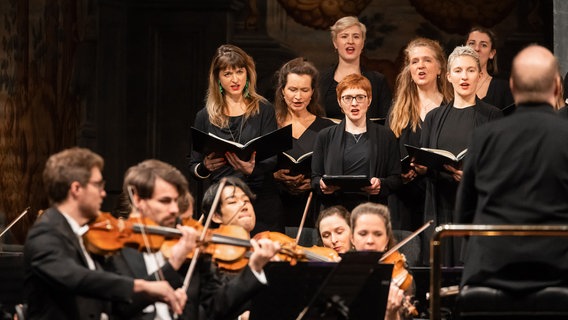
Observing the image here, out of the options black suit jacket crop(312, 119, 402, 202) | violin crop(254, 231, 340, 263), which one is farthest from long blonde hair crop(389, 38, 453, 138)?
violin crop(254, 231, 340, 263)

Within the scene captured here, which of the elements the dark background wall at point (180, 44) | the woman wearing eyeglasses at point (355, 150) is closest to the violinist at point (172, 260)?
the woman wearing eyeglasses at point (355, 150)

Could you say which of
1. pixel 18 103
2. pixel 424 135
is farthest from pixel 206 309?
pixel 18 103

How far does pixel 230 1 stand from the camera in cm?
1212

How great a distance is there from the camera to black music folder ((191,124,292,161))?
7.74 metres

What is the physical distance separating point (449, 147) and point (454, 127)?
0.40 ft

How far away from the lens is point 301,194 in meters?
8.60

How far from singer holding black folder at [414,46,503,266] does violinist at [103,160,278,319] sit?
7.23 feet

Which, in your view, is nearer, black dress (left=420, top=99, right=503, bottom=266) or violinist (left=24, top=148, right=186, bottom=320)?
violinist (left=24, top=148, right=186, bottom=320)

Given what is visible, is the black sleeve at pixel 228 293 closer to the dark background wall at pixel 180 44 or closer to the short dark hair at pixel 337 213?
the short dark hair at pixel 337 213

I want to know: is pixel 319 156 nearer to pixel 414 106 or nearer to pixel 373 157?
pixel 373 157

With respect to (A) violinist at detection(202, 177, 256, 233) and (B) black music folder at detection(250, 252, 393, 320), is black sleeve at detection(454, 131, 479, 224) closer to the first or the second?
(B) black music folder at detection(250, 252, 393, 320)

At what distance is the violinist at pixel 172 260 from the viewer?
582 cm

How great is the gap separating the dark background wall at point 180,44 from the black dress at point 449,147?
12.6ft

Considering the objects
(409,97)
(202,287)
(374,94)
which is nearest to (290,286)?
(202,287)
